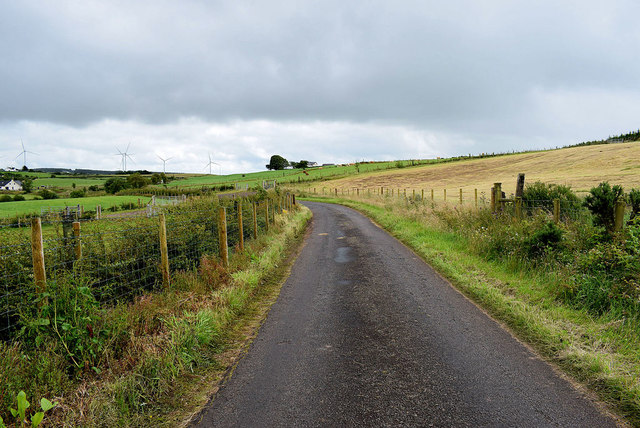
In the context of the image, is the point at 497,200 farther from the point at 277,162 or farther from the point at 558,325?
the point at 277,162

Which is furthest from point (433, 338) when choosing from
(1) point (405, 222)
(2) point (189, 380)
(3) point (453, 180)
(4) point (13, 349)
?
(3) point (453, 180)

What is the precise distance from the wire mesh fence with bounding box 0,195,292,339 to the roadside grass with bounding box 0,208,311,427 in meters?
0.61

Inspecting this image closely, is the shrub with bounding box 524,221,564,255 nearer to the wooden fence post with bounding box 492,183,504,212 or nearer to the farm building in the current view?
the wooden fence post with bounding box 492,183,504,212

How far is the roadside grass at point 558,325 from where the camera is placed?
400 centimetres

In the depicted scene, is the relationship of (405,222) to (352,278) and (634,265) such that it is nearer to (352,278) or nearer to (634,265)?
(352,278)

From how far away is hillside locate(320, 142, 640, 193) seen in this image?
1385 inches

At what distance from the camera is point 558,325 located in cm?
545

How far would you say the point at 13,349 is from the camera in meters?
3.89

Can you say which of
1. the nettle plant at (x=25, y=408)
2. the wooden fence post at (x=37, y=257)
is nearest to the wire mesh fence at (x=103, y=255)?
the wooden fence post at (x=37, y=257)

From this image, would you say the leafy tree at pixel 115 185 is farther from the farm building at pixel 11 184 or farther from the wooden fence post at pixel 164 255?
the wooden fence post at pixel 164 255

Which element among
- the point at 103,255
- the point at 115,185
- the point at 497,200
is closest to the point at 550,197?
the point at 497,200

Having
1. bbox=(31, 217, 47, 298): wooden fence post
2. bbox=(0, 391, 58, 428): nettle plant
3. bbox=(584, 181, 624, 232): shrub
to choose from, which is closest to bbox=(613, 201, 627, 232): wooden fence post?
bbox=(584, 181, 624, 232): shrub

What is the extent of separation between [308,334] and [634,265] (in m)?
5.58

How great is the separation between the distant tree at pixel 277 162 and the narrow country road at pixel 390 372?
6052 inches
